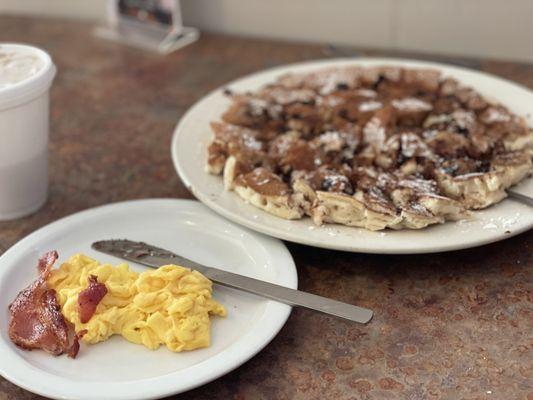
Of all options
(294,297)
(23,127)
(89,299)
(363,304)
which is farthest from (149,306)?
(23,127)

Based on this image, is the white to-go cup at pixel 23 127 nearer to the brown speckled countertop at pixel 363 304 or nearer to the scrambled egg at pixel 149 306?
the brown speckled countertop at pixel 363 304

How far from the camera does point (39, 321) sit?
1.05m

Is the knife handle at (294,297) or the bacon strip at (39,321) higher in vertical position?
the knife handle at (294,297)

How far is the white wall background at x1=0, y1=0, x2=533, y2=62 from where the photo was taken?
192 centimetres

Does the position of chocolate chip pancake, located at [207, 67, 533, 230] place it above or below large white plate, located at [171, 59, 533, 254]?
above

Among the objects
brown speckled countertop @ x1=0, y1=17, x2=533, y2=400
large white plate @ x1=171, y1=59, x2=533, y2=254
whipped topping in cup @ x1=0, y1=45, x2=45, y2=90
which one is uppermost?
whipped topping in cup @ x1=0, y1=45, x2=45, y2=90

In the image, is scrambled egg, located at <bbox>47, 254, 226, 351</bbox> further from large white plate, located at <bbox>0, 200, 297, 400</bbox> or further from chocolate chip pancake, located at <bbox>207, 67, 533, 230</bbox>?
chocolate chip pancake, located at <bbox>207, 67, 533, 230</bbox>

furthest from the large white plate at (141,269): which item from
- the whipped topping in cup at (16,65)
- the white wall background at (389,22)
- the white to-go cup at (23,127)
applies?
the white wall background at (389,22)

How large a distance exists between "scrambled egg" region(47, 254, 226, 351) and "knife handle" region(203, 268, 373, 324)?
0.04 m

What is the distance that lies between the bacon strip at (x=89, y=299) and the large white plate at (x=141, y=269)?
0.05 m

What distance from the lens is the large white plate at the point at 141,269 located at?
955 millimetres

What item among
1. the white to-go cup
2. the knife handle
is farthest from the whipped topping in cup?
the knife handle

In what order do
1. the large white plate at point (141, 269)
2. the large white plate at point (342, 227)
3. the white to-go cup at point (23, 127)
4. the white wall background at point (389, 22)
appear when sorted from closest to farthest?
the large white plate at point (141, 269)
the large white plate at point (342, 227)
the white to-go cup at point (23, 127)
the white wall background at point (389, 22)

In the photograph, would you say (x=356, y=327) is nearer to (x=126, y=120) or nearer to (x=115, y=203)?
(x=115, y=203)
